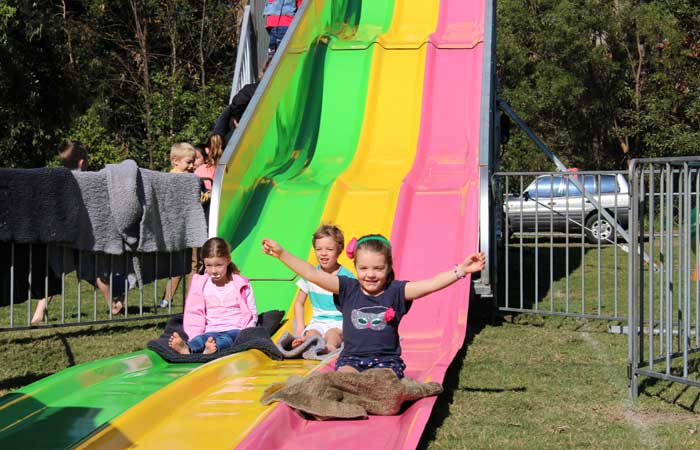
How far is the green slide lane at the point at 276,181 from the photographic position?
574 cm

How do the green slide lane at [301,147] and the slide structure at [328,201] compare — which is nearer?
the slide structure at [328,201]

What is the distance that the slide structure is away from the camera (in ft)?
18.0

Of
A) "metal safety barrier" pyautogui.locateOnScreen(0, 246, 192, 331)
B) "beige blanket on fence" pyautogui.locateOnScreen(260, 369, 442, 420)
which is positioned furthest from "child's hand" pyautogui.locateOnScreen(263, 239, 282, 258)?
"metal safety barrier" pyautogui.locateOnScreen(0, 246, 192, 331)

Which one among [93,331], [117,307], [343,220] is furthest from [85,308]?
[343,220]

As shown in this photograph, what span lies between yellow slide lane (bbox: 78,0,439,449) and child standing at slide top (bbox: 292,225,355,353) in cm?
37

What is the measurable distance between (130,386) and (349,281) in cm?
149

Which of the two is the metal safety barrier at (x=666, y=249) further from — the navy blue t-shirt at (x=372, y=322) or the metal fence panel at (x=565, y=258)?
the navy blue t-shirt at (x=372, y=322)

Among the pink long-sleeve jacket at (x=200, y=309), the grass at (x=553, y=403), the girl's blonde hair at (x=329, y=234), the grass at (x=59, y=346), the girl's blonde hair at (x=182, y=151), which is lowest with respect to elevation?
the grass at (x=553, y=403)

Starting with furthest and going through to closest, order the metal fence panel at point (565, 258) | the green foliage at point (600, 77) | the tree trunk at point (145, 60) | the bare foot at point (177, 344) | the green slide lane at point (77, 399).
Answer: the green foliage at point (600, 77)
the tree trunk at point (145, 60)
the metal fence panel at point (565, 258)
the bare foot at point (177, 344)
the green slide lane at point (77, 399)

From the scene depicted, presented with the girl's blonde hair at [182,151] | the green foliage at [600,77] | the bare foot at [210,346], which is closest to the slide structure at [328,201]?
the bare foot at [210,346]

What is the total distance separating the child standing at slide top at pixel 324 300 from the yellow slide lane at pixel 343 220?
1.23 ft

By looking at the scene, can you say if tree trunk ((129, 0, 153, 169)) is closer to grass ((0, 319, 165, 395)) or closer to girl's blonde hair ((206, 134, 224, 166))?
girl's blonde hair ((206, 134, 224, 166))

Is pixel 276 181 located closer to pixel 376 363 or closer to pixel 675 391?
pixel 376 363

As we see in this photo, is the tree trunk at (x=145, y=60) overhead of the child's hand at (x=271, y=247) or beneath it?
overhead
